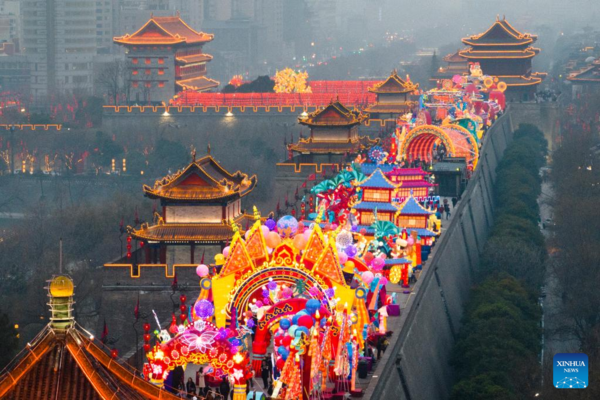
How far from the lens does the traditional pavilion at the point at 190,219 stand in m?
54.3

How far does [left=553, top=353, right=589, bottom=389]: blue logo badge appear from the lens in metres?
37.5

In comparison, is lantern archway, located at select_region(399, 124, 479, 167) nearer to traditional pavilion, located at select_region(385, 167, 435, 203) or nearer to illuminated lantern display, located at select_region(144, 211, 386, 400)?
traditional pavilion, located at select_region(385, 167, 435, 203)

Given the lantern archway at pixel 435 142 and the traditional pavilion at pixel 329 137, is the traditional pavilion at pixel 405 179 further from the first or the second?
the traditional pavilion at pixel 329 137

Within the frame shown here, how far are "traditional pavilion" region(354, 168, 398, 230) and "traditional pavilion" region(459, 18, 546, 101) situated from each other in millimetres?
71768

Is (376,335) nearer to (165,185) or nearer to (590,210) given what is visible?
(165,185)

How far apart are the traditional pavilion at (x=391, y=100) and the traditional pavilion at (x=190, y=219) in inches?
2027

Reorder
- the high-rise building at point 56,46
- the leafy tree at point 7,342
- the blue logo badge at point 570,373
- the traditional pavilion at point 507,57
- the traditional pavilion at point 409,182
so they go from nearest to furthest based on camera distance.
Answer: the blue logo badge at point 570,373, the leafy tree at point 7,342, the traditional pavilion at point 409,182, the traditional pavilion at point 507,57, the high-rise building at point 56,46

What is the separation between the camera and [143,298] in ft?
176

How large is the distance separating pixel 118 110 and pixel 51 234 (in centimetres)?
4161

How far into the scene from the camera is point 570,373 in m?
37.8

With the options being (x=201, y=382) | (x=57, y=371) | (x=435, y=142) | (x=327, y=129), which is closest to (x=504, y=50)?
(x=327, y=129)

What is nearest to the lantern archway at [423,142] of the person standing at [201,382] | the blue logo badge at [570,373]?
the blue logo badge at [570,373]

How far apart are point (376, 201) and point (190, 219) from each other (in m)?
6.08

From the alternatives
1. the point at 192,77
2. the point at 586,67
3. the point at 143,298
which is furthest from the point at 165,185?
the point at 586,67
